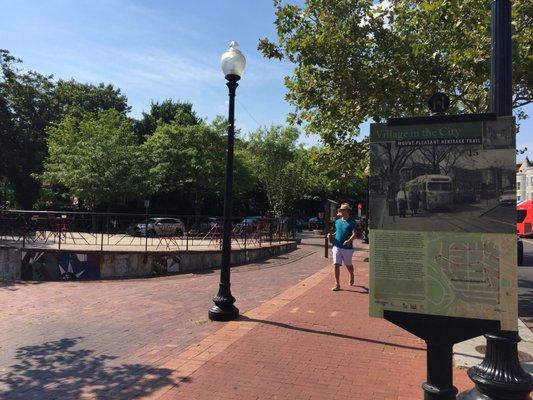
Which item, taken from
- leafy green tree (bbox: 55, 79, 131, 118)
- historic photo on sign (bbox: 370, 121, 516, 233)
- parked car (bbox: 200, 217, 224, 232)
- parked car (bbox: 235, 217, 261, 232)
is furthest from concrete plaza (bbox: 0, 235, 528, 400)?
leafy green tree (bbox: 55, 79, 131, 118)

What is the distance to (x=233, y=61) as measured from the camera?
26.6 feet

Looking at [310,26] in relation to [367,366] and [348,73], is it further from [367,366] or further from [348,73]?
[367,366]

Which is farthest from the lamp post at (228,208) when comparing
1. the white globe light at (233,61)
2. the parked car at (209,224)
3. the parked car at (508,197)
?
the parked car at (209,224)

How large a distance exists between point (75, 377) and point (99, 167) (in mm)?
25463

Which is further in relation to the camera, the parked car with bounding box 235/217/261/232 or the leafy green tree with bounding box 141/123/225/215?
the leafy green tree with bounding box 141/123/225/215

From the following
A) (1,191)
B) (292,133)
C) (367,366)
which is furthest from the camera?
(1,191)

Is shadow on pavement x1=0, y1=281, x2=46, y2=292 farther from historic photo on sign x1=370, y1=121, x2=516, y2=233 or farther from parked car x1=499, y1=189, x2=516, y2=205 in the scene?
parked car x1=499, y1=189, x2=516, y2=205

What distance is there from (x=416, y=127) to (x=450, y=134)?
244mm

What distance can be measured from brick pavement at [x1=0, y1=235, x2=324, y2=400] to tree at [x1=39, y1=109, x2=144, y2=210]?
55.7ft

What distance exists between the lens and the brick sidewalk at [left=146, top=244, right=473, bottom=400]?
15.9 feet

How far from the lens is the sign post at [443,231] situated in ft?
11.0

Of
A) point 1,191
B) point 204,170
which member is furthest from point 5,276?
point 1,191

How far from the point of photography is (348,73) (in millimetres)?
10188

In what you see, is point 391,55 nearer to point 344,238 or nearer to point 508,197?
point 344,238
